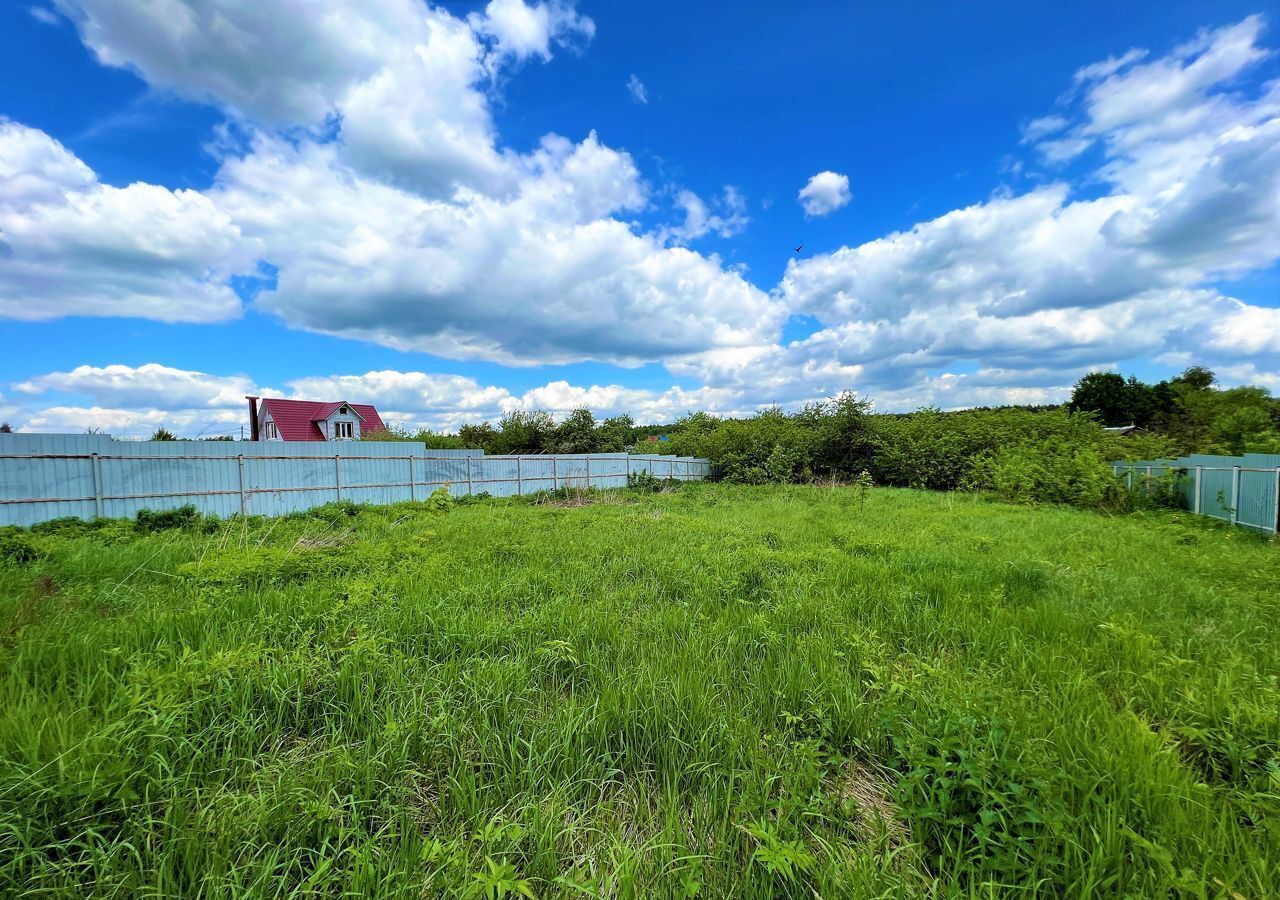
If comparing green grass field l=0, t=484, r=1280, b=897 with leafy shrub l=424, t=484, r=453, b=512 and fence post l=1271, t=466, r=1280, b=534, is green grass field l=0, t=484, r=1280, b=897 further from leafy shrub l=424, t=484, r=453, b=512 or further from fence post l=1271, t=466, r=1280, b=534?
leafy shrub l=424, t=484, r=453, b=512

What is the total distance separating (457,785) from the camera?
2016 millimetres

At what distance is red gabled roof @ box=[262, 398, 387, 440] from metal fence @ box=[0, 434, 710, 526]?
64.9ft

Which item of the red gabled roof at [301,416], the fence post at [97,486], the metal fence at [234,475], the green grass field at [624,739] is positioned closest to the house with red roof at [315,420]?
the red gabled roof at [301,416]

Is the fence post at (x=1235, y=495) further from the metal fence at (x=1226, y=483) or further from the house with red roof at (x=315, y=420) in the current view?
the house with red roof at (x=315, y=420)

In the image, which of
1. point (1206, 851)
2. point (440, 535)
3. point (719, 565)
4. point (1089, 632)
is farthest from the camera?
point (440, 535)

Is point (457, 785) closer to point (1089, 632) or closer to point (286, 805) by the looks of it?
point (286, 805)

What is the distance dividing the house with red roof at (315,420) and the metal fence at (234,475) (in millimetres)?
16381

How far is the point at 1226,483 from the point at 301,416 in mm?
40725

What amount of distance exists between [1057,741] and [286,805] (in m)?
3.30

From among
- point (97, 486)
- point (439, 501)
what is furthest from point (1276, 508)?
point (97, 486)

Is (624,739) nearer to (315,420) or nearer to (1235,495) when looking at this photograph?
(1235,495)

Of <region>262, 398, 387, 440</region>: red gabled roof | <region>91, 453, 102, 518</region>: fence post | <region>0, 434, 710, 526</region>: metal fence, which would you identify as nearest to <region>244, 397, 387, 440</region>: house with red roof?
<region>262, 398, 387, 440</region>: red gabled roof

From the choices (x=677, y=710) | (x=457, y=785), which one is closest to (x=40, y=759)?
(x=457, y=785)

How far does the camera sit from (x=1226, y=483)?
9781mm
